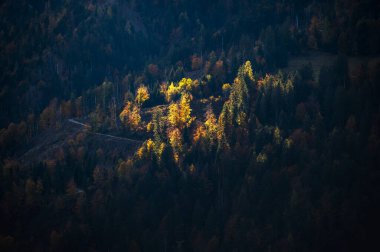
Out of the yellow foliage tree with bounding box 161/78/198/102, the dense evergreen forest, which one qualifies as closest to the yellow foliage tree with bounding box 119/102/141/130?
the dense evergreen forest

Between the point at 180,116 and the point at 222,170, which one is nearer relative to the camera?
the point at 222,170

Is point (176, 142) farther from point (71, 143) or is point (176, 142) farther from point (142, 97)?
point (142, 97)

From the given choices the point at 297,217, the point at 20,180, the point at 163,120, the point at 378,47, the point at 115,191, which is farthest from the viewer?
the point at 378,47

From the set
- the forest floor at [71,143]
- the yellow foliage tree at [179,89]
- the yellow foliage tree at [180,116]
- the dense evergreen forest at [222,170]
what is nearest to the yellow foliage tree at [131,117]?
the dense evergreen forest at [222,170]

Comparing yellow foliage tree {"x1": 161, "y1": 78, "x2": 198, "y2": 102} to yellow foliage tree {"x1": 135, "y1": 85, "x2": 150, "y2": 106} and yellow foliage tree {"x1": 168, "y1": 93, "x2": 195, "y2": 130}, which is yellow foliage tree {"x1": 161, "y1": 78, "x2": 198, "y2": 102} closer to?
yellow foliage tree {"x1": 135, "y1": 85, "x2": 150, "y2": 106}

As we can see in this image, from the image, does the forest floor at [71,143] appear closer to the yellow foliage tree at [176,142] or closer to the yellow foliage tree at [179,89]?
the yellow foliage tree at [176,142]

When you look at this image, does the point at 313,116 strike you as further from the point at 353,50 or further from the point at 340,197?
the point at 353,50

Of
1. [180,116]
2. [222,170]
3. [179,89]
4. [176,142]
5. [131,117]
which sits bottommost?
[222,170]

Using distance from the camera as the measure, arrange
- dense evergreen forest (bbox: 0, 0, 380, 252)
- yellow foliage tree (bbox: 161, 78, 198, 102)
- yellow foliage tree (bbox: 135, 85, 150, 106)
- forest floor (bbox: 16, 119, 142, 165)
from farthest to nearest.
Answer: yellow foliage tree (bbox: 135, 85, 150, 106)
yellow foliage tree (bbox: 161, 78, 198, 102)
forest floor (bbox: 16, 119, 142, 165)
dense evergreen forest (bbox: 0, 0, 380, 252)

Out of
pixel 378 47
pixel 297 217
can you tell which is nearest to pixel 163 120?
pixel 297 217

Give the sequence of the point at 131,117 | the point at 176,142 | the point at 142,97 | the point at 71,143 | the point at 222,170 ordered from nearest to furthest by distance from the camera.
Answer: the point at 222,170
the point at 176,142
the point at 71,143
the point at 131,117
the point at 142,97

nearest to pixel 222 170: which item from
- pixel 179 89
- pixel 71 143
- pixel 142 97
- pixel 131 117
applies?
pixel 131 117
